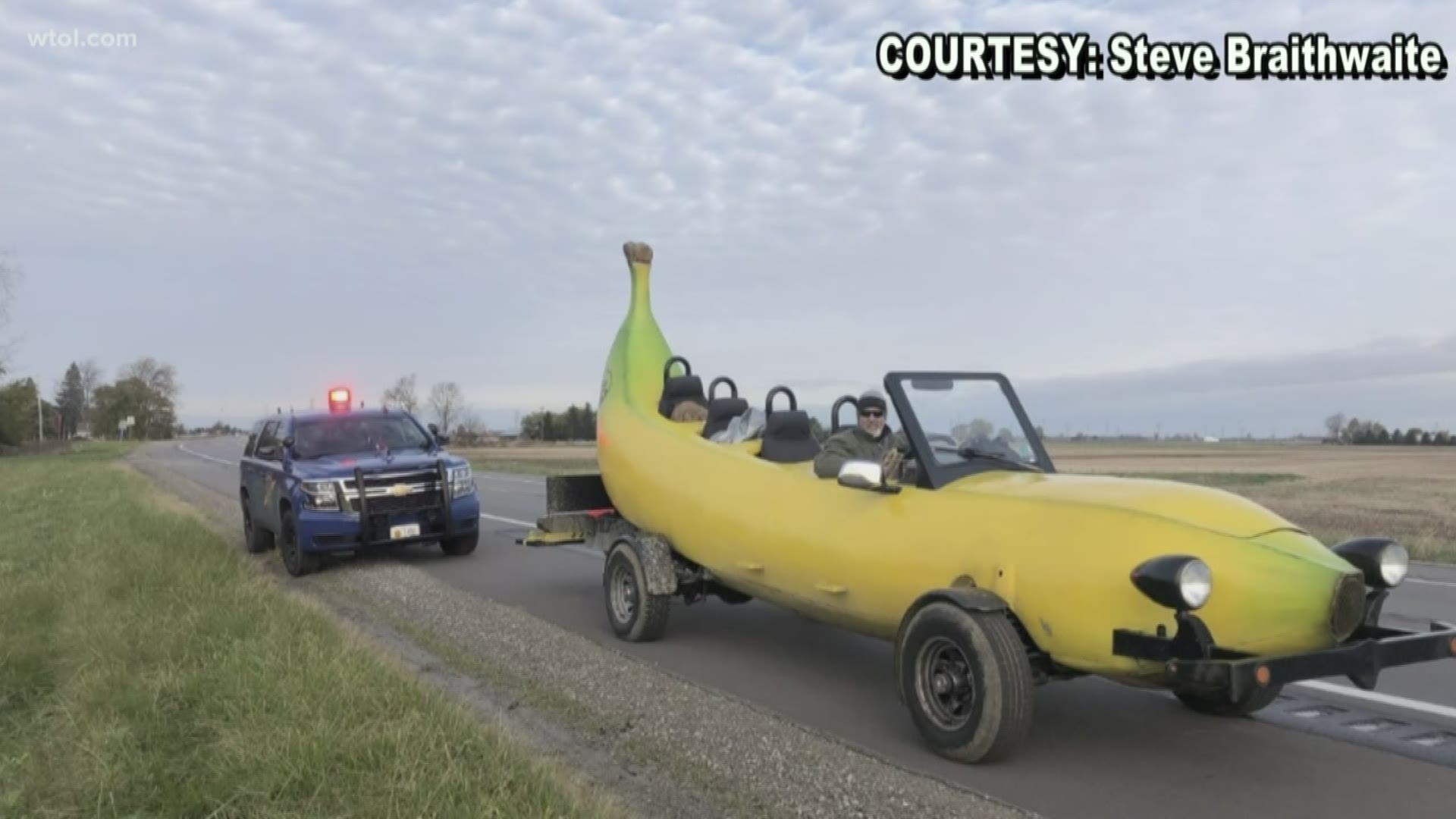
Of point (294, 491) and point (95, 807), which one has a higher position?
point (294, 491)

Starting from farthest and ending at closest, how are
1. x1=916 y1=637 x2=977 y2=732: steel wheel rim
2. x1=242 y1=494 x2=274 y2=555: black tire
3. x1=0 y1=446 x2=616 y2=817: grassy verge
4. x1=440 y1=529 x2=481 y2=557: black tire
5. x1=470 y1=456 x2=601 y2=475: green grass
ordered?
1. x1=470 y1=456 x2=601 y2=475: green grass
2. x1=242 y1=494 x2=274 y2=555: black tire
3. x1=440 y1=529 x2=481 y2=557: black tire
4. x1=916 y1=637 x2=977 y2=732: steel wheel rim
5. x1=0 y1=446 x2=616 y2=817: grassy verge

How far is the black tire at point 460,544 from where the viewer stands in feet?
39.6

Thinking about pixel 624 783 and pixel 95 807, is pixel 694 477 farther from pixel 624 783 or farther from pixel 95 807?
pixel 95 807

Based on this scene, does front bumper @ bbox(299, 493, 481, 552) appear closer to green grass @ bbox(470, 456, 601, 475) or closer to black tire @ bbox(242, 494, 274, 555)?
black tire @ bbox(242, 494, 274, 555)

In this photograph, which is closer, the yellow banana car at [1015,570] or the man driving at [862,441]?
the yellow banana car at [1015,570]

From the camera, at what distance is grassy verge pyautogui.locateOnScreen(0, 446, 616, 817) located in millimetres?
3965

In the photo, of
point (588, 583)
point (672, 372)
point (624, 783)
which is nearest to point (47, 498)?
point (588, 583)

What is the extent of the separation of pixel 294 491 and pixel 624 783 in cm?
752

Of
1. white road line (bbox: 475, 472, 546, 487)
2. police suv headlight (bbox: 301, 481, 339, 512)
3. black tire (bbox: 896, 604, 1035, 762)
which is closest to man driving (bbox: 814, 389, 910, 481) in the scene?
black tire (bbox: 896, 604, 1035, 762)

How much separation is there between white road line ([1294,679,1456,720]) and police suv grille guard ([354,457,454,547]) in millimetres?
8500

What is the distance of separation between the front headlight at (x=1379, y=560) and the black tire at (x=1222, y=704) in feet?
2.81

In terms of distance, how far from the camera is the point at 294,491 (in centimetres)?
1076

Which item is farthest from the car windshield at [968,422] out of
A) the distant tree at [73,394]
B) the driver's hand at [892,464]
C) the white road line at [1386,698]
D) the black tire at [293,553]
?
the distant tree at [73,394]

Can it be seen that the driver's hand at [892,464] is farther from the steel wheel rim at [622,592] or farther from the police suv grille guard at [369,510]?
the police suv grille guard at [369,510]
